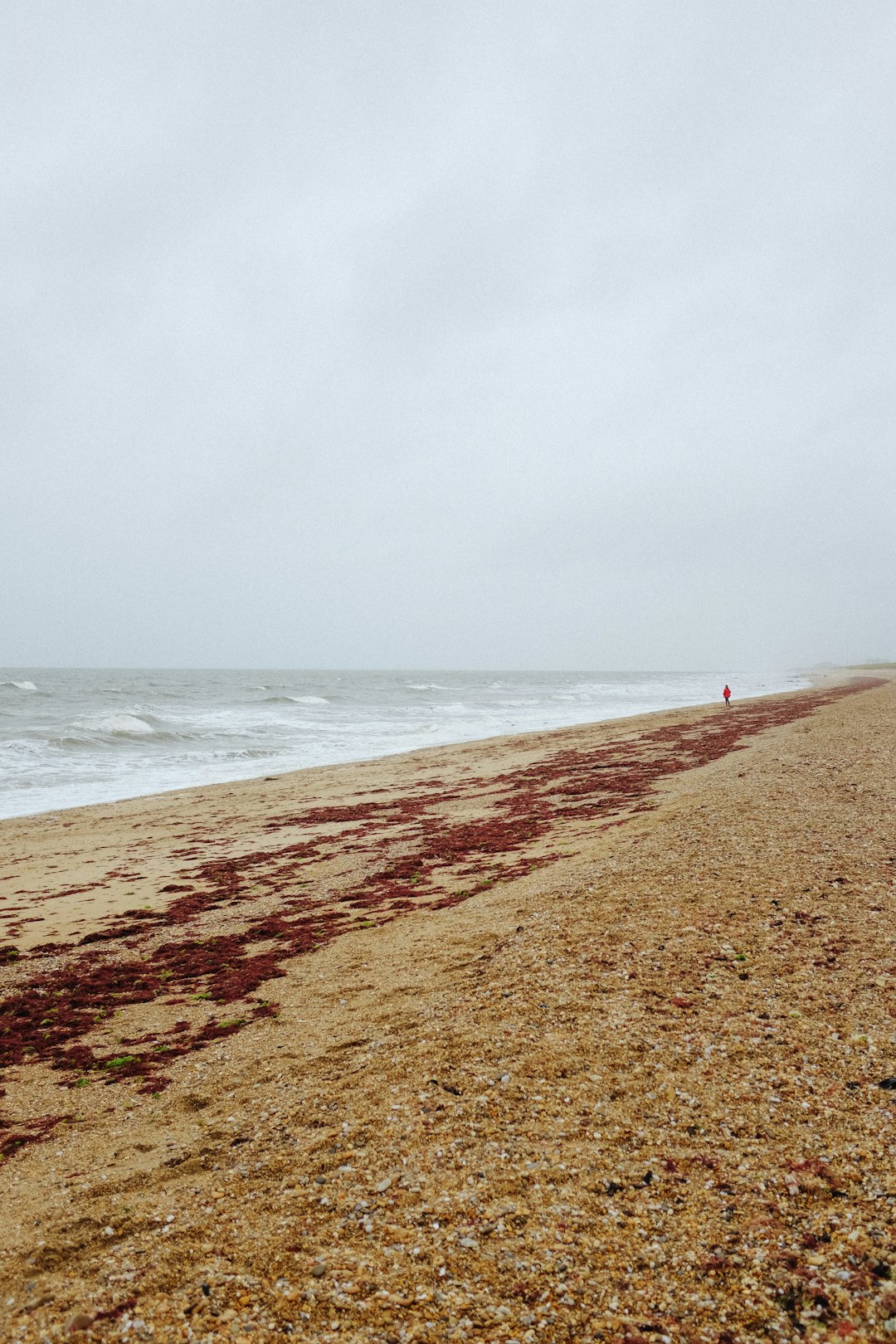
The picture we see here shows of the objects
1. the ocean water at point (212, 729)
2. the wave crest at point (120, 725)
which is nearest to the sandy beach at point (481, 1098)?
the ocean water at point (212, 729)

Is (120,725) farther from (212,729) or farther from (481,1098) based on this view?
(481,1098)

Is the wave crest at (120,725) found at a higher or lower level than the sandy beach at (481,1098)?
higher

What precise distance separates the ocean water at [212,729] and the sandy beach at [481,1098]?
16113 millimetres

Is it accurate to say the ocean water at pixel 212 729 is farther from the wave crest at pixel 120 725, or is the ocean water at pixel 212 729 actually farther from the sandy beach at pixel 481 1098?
the sandy beach at pixel 481 1098

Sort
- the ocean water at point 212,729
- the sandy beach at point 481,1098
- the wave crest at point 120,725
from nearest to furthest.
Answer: the sandy beach at point 481,1098 → the ocean water at point 212,729 → the wave crest at point 120,725

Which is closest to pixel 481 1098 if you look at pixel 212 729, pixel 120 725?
pixel 212 729

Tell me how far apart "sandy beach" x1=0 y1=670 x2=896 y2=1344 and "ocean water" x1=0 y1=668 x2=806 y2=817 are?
16.1 meters

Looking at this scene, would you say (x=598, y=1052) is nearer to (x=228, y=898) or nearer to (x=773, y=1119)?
(x=773, y=1119)

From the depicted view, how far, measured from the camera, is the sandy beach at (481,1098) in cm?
324

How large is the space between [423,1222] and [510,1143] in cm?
75

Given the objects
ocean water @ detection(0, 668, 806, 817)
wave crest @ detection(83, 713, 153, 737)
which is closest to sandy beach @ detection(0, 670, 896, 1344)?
ocean water @ detection(0, 668, 806, 817)

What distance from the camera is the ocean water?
88.2 feet

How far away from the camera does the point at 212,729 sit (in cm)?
4397

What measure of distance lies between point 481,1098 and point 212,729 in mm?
42110
